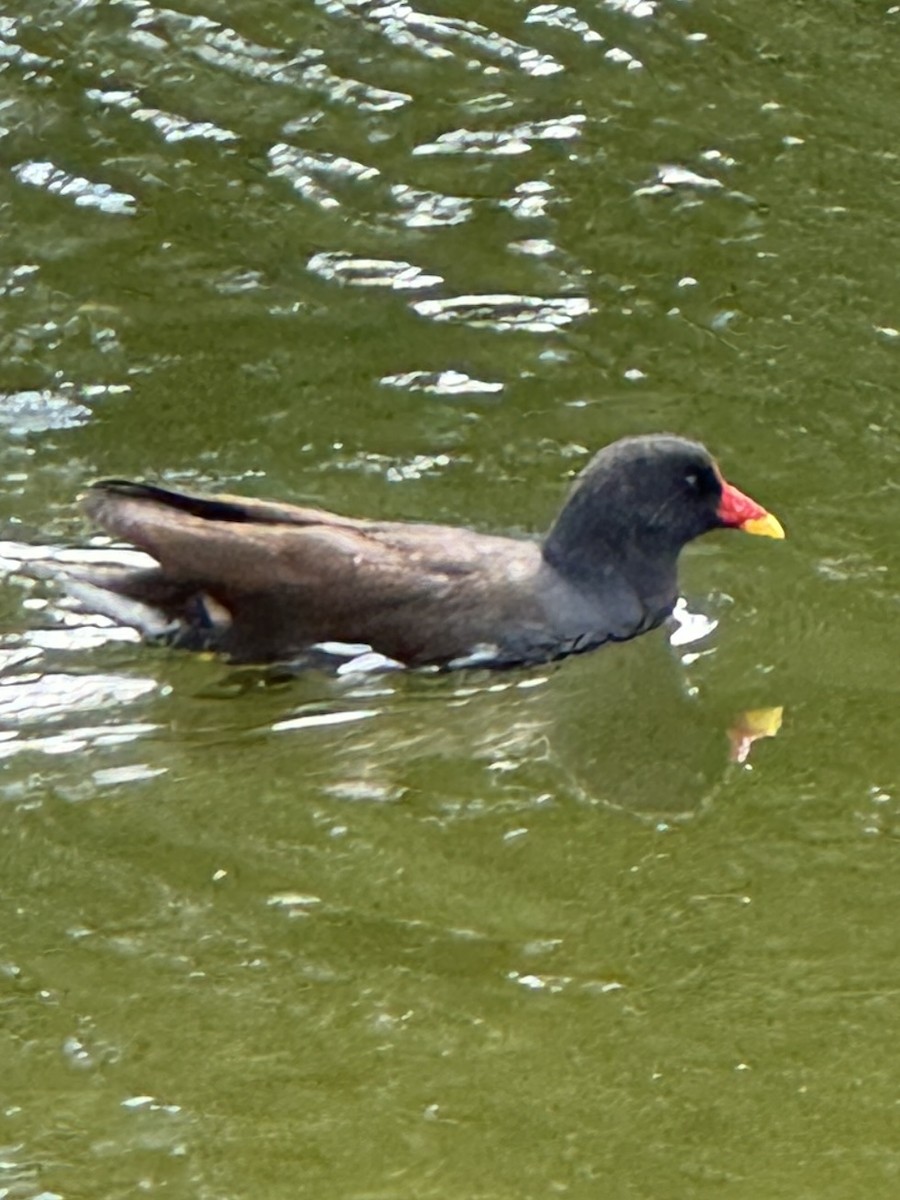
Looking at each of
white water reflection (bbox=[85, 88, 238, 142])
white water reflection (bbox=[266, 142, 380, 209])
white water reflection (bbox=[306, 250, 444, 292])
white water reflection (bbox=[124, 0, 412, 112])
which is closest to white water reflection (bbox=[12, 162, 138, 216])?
white water reflection (bbox=[85, 88, 238, 142])

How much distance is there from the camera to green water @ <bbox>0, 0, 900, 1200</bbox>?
577 centimetres

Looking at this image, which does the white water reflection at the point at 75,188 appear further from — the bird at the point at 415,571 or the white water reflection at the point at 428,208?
the bird at the point at 415,571

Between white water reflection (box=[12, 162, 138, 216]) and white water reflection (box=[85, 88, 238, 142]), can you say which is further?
white water reflection (box=[85, 88, 238, 142])

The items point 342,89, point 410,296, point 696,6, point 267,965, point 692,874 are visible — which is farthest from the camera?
point 696,6

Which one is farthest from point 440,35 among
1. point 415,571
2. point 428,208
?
point 415,571

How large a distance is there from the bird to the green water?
13 centimetres

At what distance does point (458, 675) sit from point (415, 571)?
0.35m

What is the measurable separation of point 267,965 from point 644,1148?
1.14 m

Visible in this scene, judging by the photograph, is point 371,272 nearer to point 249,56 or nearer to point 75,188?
point 75,188

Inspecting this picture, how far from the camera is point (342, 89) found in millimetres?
11695

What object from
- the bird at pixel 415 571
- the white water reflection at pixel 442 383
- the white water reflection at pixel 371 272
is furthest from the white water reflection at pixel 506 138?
the bird at pixel 415 571

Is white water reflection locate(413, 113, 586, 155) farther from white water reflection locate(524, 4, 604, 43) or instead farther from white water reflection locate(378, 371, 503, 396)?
white water reflection locate(378, 371, 503, 396)

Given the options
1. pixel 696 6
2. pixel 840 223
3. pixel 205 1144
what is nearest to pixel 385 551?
pixel 205 1144

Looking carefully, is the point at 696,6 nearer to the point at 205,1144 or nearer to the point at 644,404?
the point at 644,404
